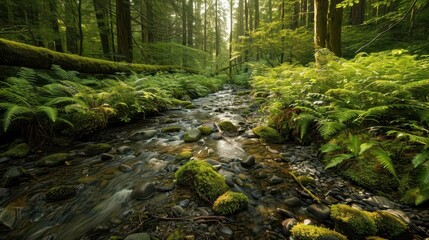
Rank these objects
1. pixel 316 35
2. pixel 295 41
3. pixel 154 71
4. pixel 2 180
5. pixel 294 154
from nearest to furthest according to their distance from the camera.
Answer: pixel 2 180
pixel 294 154
pixel 316 35
pixel 295 41
pixel 154 71

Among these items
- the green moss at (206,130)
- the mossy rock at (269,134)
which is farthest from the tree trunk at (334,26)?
the green moss at (206,130)

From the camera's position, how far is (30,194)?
2693 millimetres

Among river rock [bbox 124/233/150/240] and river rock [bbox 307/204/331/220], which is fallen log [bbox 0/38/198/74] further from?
river rock [bbox 307/204/331/220]

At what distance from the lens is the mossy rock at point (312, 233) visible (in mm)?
1807

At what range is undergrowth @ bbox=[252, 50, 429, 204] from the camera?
2477 mm

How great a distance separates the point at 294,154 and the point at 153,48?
13.1 m

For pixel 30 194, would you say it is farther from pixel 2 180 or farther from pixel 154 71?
pixel 154 71

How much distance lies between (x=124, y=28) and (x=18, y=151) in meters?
7.80

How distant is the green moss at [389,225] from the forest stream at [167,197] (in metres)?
0.13

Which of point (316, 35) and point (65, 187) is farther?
point (316, 35)

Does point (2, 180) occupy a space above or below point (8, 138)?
below

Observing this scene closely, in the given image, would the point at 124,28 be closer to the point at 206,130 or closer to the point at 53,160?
the point at 206,130

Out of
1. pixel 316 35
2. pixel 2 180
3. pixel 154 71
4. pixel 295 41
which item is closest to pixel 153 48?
pixel 154 71

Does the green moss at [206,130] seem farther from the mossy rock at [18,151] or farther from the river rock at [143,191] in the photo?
the mossy rock at [18,151]
